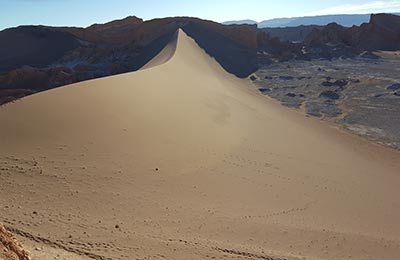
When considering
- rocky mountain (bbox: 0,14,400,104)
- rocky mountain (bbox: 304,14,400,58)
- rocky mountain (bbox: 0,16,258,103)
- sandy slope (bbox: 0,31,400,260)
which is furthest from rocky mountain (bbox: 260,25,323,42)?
sandy slope (bbox: 0,31,400,260)

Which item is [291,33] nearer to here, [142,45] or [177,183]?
[142,45]

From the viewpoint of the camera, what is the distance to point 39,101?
10.6 m

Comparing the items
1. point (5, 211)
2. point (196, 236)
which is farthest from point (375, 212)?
point (5, 211)

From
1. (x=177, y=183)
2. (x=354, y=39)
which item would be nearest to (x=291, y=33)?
(x=354, y=39)

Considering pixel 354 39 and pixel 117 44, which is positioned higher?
pixel 354 39

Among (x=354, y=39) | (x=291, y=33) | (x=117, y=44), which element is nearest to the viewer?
(x=117, y=44)

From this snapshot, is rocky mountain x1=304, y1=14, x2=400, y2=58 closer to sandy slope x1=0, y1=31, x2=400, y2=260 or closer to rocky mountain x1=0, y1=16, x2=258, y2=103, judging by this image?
rocky mountain x1=0, y1=16, x2=258, y2=103

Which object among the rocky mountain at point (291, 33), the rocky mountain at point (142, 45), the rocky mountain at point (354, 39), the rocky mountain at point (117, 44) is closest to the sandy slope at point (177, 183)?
the rocky mountain at point (142, 45)

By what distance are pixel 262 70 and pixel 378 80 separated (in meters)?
A: 8.04

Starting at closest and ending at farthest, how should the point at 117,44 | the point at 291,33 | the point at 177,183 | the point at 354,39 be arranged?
the point at 177,183 < the point at 117,44 < the point at 354,39 < the point at 291,33

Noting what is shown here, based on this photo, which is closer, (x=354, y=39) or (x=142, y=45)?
(x=142, y=45)

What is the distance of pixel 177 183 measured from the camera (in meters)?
8.18

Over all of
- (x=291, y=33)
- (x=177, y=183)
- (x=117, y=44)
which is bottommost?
(x=177, y=183)

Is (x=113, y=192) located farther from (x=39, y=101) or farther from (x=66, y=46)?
(x=66, y=46)
